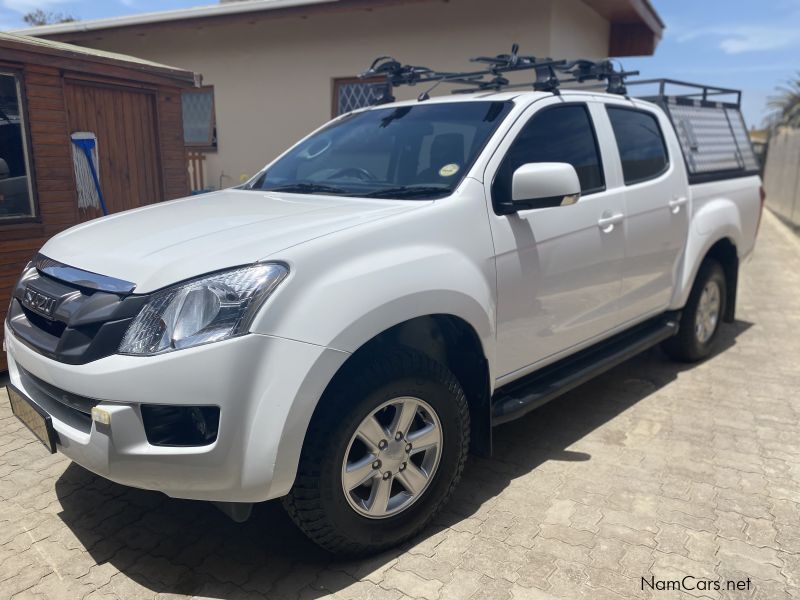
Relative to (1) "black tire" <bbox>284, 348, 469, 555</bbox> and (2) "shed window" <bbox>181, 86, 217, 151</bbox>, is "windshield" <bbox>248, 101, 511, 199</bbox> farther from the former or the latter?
(2) "shed window" <bbox>181, 86, 217, 151</bbox>

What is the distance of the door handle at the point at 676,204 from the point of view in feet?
14.3

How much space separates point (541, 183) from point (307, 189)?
1.25m

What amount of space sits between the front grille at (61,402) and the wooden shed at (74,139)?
2248 millimetres

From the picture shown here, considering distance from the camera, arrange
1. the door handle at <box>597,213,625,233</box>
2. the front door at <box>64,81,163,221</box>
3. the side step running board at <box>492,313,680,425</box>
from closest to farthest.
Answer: the side step running board at <box>492,313,680,425</box> → the door handle at <box>597,213,625,233</box> → the front door at <box>64,81,163,221</box>

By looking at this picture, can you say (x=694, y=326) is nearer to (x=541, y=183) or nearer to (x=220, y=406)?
(x=541, y=183)

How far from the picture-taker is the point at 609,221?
371cm

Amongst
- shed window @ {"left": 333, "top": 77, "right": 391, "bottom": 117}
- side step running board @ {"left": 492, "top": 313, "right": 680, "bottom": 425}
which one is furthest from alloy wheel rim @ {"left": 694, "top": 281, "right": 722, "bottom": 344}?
shed window @ {"left": 333, "top": 77, "right": 391, "bottom": 117}

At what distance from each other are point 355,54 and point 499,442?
7.36 m

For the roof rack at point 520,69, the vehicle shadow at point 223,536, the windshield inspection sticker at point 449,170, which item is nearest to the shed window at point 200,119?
the roof rack at point 520,69

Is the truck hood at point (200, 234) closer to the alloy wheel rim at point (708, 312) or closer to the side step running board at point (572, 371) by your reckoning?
the side step running board at point (572, 371)

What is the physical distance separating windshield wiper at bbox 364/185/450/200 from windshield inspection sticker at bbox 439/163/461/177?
0.10 metres

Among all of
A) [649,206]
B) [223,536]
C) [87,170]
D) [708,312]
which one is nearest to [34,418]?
[223,536]

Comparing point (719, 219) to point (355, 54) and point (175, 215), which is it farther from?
point (355, 54)

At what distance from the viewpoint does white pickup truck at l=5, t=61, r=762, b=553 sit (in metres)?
2.18
